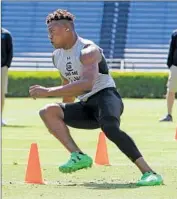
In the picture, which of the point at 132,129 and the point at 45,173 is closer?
the point at 45,173

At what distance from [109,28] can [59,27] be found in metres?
33.2

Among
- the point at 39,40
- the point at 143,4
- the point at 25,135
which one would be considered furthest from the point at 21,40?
the point at 25,135

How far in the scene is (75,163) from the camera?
7.38 metres

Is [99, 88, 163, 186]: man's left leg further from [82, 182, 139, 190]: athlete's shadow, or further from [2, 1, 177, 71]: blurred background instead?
[2, 1, 177, 71]: blurred background

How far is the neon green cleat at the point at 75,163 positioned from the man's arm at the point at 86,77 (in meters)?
0.59

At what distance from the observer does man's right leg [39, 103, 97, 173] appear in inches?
292

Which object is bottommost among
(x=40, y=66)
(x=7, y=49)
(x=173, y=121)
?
(x=40, y=66)

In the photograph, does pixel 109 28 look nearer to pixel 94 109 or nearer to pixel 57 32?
pixel 94 109

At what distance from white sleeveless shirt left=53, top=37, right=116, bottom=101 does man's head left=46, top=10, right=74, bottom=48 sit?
4.7 inches

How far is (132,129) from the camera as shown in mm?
13789

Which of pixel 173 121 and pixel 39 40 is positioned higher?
pixel 173 121

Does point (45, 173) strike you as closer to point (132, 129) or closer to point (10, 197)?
point (10, 197)

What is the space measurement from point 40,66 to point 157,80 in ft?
34.3

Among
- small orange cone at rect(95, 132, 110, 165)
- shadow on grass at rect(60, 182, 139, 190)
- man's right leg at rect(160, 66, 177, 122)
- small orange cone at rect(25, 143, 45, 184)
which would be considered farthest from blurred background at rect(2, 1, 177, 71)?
shadow on grass at rect(60, 182, 139, 190)
